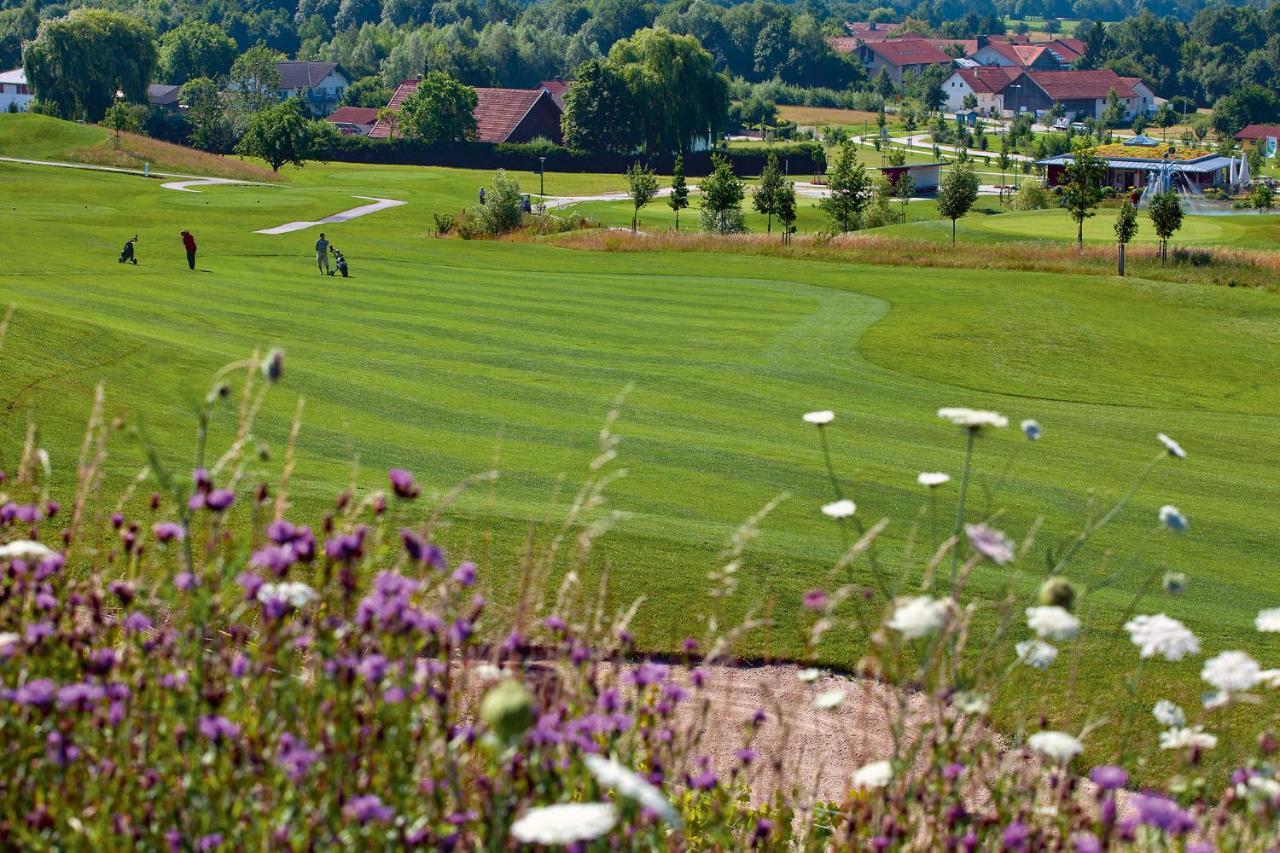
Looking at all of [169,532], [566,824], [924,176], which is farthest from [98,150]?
[566,824]

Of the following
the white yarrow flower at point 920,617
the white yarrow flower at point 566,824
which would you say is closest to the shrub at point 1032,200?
the white yarrow flower at point 920,617

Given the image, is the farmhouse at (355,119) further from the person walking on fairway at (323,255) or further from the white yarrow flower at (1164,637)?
the white yarrow flower at (1164,637)

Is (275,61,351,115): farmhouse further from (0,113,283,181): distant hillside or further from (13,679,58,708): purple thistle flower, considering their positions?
(13,679,58,708): purple thistle flower

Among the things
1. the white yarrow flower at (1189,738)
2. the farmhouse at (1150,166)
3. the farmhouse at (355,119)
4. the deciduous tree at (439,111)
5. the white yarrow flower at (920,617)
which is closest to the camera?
the white yarrow flower at (920,617)

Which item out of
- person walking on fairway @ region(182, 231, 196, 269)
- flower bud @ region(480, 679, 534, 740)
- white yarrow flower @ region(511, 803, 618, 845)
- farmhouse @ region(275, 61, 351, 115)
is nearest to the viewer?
white yarrow flower @ region(511, 803, 618, 845)

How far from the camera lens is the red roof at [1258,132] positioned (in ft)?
500

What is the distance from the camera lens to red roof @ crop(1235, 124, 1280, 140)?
15250 centimetres

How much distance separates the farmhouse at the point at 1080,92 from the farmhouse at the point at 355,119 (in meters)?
93.3

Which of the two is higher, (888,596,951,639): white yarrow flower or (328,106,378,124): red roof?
(328,106,378,124): red roof

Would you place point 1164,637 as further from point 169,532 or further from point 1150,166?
point 1150,166

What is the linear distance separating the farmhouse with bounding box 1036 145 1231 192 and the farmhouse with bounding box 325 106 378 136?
6351 cm

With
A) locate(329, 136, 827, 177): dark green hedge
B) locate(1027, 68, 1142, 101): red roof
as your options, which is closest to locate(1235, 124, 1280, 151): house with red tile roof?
locate(1027, 68, 1142, 101): red roof

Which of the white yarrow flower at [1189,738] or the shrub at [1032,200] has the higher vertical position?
the white yarrow flower at [1189,738]

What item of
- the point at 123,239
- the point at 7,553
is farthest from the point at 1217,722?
the point at 123,239
